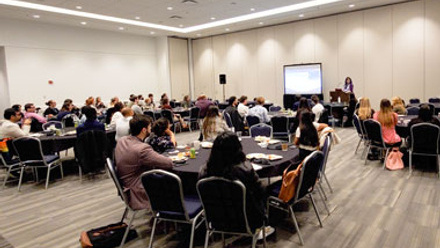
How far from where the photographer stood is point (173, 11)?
1122 centimetres

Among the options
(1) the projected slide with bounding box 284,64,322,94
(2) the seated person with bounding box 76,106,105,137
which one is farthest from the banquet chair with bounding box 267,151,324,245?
(1) the projected slide with bounding box 284,64,322,94

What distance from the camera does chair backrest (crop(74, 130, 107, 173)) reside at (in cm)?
574

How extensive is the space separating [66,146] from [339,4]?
379 inches

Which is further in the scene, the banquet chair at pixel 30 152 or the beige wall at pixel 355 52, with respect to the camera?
the beige wall at pixel 355 52

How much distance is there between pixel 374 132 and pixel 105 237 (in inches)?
189

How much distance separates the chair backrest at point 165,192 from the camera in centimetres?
286

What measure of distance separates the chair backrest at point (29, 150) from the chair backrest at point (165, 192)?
11.2ft

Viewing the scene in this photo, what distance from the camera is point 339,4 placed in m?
11.1

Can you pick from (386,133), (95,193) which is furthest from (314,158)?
(95,193)

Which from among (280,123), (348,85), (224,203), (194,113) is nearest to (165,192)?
(224,203)

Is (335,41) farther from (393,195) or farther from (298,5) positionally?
(393,195)

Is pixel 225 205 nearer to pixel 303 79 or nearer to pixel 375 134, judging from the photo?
pixel 375 134

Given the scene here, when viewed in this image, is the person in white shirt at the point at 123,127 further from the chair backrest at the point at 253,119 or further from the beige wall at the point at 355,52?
the beige wall at the point at 355,52

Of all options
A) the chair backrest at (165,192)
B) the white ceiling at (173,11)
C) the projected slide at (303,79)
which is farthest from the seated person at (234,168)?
the projected slide at (303,79)
